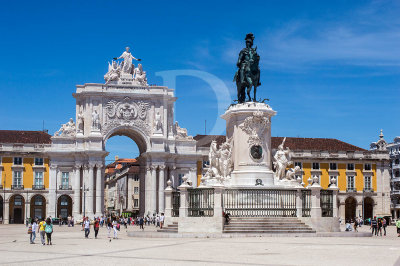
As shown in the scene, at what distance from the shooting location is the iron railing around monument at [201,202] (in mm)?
30109

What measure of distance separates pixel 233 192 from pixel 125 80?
2027 inches

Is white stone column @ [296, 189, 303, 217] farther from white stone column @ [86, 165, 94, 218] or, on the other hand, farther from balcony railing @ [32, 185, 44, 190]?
balcony railing @ [32, 185, 44, 190]

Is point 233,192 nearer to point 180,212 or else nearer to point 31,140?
point 180,212

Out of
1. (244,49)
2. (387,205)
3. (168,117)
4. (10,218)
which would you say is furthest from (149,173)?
(244,49)

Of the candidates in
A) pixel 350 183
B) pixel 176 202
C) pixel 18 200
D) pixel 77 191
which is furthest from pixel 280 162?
pixel 350 183

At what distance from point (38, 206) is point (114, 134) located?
1335 centimetres

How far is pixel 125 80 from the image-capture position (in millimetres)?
80000

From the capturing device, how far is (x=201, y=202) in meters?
30.4

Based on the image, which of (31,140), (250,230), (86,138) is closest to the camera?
(250,230)

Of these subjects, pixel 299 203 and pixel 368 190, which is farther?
pixel 368 190

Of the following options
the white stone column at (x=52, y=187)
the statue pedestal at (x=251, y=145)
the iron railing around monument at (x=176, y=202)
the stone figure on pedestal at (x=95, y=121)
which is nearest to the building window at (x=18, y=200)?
the white stone column at (x=52, y=187)

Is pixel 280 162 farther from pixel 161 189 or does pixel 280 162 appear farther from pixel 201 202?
pixel 161 189

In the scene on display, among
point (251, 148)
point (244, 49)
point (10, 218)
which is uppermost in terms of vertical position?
point (244, 49)

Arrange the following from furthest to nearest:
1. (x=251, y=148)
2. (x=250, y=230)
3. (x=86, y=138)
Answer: (x=86, y=138)
(x=251, y=148)
(x=250, y=230)
